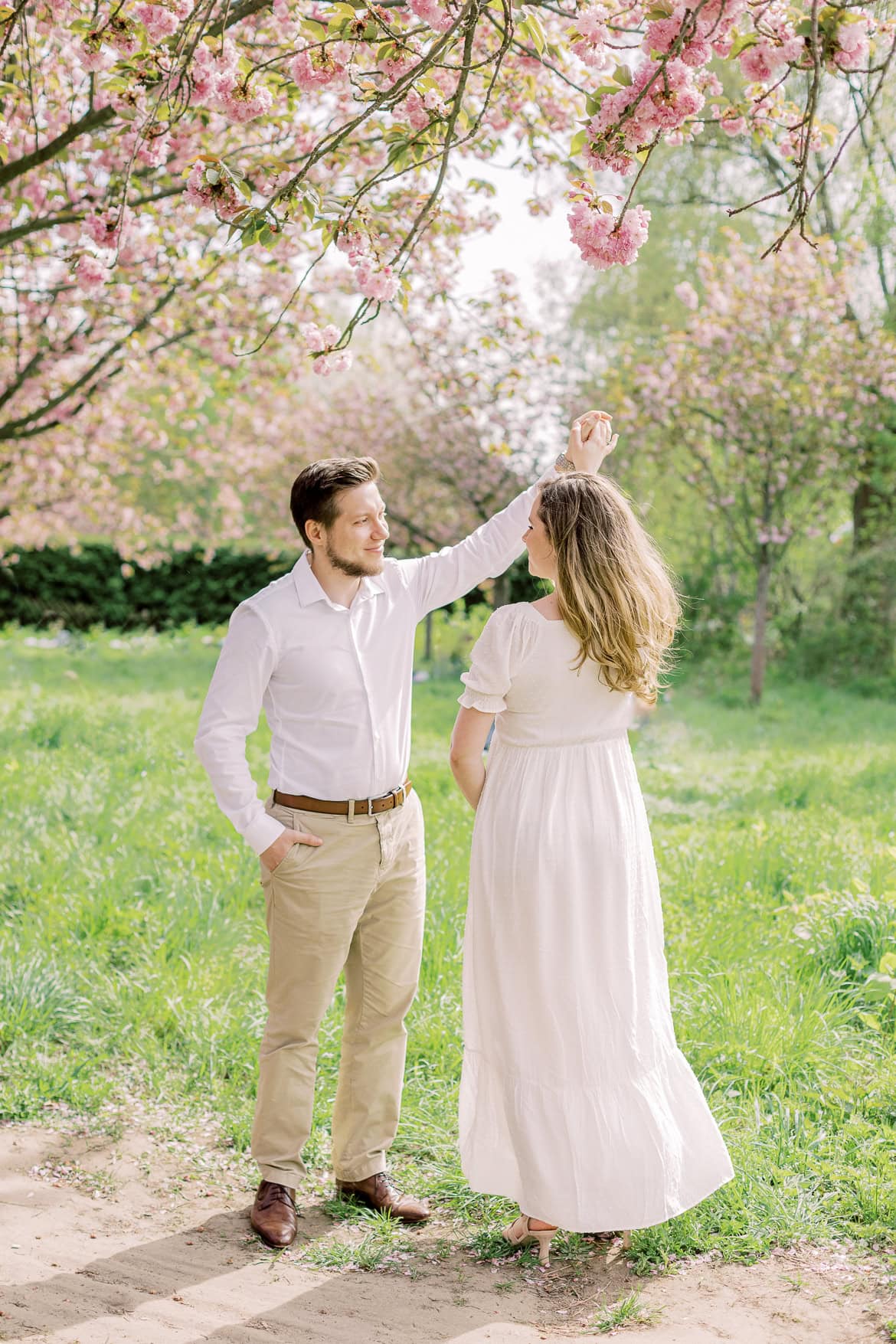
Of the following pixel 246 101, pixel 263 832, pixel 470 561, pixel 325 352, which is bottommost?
pixel 263 832

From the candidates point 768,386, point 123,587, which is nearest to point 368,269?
point 768,386

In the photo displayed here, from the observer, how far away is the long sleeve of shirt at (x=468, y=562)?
3301mm

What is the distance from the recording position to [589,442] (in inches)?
121

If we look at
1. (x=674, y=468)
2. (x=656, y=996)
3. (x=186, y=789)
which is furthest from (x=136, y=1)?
(x=674, y=468)

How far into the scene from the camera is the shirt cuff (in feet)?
9.58

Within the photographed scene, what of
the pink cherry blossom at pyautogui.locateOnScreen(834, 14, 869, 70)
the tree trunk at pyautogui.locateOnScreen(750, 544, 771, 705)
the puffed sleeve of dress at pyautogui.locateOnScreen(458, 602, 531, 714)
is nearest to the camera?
the pink cherry blossom at pyautogui.locateOnScreen(834, 14, 869, 70)

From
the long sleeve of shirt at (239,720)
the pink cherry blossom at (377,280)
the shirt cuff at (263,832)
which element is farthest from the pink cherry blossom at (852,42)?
the shirt cuff at (263,832)

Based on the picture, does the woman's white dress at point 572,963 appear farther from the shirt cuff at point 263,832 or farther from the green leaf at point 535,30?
the green leaf at point 535,30

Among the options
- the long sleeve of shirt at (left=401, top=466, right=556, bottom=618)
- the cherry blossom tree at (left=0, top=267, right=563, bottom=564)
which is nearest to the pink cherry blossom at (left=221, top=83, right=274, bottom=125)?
the long sleeve of shirt at (left=401, top=466, right=556, bottom=618)

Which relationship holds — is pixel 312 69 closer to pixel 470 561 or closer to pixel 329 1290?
pixel 470 561

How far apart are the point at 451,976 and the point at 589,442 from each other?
7.38ft

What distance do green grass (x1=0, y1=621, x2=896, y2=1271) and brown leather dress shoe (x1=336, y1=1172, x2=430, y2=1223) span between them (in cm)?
11

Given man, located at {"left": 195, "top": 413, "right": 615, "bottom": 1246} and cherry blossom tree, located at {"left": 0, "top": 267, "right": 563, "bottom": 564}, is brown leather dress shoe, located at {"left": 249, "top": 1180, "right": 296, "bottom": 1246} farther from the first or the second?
cherry blossom tree, located at {"left": 0, "top": 267, "right": 563, "bottom": 564}

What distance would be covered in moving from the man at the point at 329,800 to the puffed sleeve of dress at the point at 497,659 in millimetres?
361
